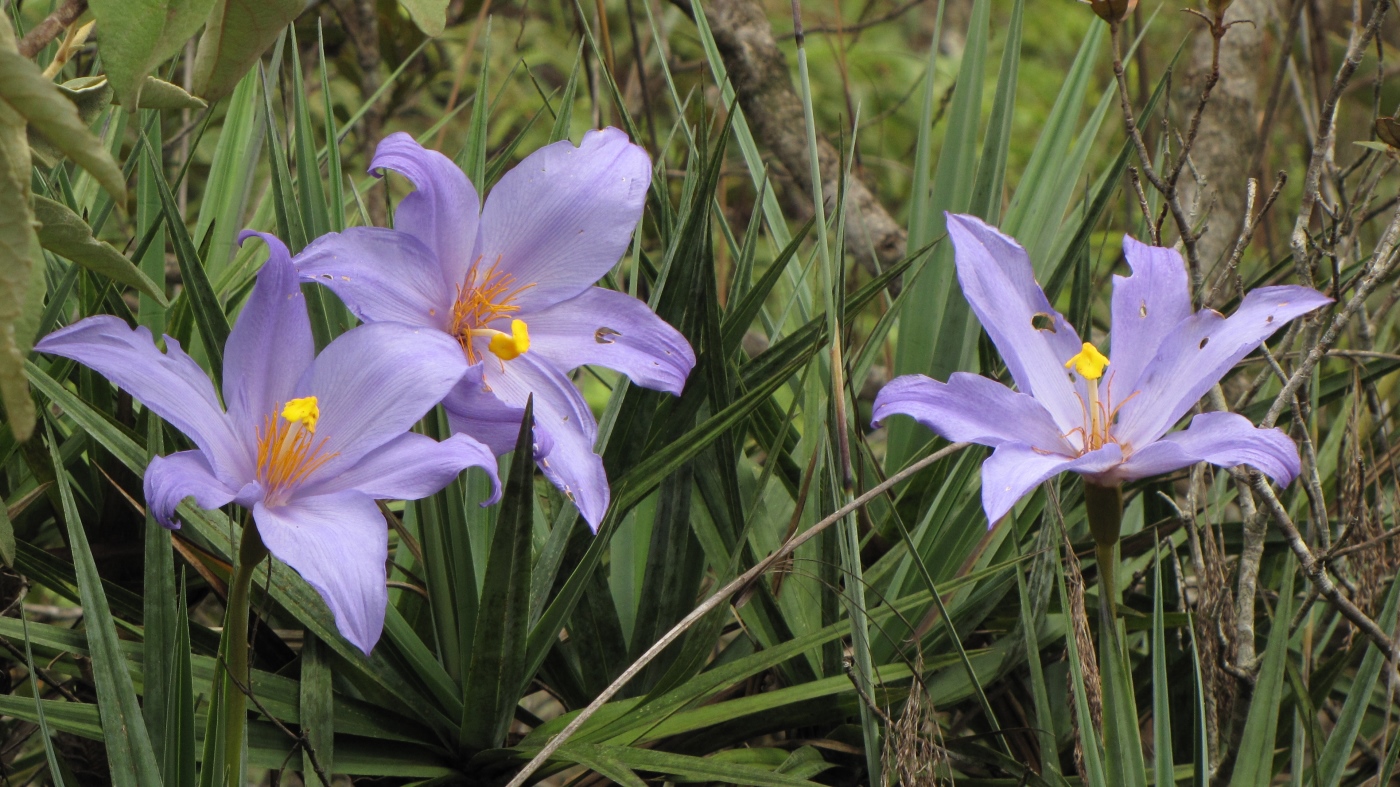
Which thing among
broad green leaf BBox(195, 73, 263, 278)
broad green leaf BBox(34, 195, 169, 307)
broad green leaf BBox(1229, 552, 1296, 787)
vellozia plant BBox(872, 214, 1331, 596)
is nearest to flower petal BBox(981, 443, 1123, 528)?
vellozia plant BBox(872, 214, 1331, 596)

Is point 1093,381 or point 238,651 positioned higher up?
point 1093,381

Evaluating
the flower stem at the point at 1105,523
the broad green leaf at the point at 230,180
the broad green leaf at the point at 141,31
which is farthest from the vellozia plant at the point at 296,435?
the broad green leaf at the point at 230,180

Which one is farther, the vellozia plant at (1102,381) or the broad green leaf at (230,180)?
the broad green leaf at (230,180)

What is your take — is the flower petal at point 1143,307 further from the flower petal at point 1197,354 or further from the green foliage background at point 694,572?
the green foliage background at point 694,572

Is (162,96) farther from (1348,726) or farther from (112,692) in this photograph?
(1348,726)

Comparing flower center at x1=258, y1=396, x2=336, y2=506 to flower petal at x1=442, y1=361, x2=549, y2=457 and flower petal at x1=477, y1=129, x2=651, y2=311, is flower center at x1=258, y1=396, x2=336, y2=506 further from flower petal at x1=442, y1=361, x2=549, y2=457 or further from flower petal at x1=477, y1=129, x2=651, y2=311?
flower petal at x1=477, y1=129, x2=651, y2=311

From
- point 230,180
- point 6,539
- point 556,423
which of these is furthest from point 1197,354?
point 230,180

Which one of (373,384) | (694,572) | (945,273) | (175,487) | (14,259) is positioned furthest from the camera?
(945,273)
